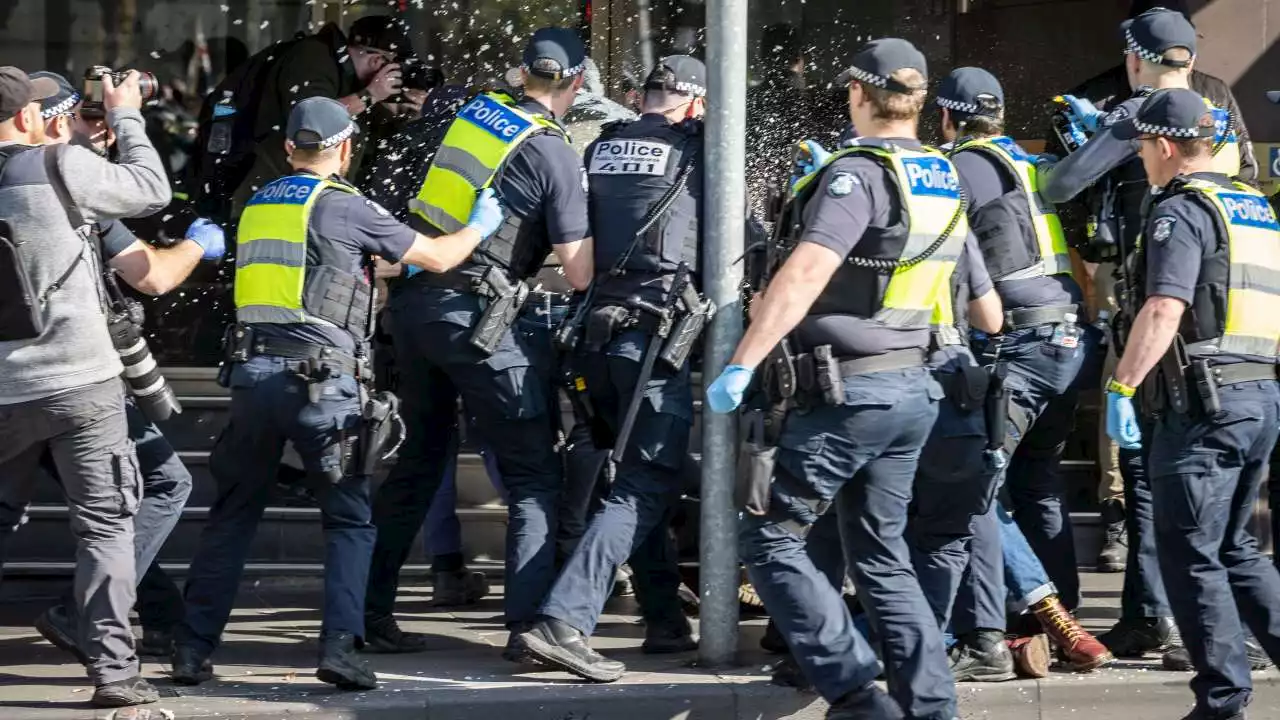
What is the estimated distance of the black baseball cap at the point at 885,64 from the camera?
521 cm

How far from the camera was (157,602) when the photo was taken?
6406 mm

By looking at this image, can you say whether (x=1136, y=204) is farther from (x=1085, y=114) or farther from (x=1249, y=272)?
(x=1249, y=272)

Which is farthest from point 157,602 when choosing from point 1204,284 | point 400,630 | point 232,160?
point 1204,284

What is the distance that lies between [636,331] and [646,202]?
0.44m

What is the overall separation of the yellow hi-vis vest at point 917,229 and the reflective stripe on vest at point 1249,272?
873mm

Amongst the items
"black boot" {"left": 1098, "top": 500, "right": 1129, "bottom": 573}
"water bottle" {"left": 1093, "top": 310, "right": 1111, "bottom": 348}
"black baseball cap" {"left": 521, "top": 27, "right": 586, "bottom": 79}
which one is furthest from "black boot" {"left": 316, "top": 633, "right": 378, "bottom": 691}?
"black boot" {"left": 1098, "top": 500, "right": 1129, "bottom": 573}

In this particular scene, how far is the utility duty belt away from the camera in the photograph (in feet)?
20.3

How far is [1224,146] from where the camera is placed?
19.8 feet

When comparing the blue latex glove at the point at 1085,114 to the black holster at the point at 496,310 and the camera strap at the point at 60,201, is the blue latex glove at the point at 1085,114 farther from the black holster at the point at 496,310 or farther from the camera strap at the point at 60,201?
the camera strap at the point at 60,201

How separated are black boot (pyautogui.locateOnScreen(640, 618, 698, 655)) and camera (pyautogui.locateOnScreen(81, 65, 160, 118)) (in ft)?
8.09

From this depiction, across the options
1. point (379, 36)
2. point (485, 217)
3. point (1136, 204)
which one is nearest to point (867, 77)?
point (485, 217)

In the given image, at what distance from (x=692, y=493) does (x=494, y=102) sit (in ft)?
5.06

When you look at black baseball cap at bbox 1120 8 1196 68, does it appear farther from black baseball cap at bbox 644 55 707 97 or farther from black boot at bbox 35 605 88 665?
black boot at bbox 35 605 88 665

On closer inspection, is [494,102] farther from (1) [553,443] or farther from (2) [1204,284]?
(2) [1204,284]
